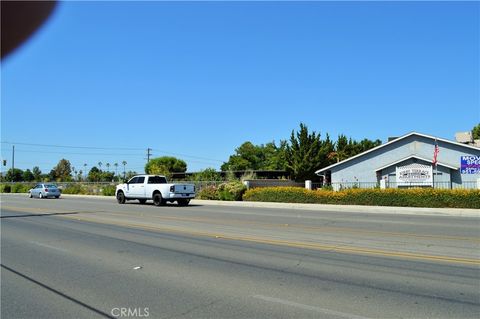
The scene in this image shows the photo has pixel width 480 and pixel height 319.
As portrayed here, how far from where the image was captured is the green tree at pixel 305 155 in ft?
176

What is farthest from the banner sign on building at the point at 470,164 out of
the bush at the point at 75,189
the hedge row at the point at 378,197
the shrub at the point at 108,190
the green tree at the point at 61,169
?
the green tree at the point at 61,169

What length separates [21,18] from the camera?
1.75 m

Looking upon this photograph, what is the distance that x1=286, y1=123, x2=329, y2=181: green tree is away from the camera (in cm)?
5369

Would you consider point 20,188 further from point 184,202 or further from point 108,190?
point 184,202

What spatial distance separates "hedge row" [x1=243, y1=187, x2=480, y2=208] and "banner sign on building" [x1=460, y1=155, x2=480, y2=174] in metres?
8.22

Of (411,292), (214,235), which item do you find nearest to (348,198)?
(214,235)

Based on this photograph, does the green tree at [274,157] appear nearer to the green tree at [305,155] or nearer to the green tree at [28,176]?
the green tree at [305,155]

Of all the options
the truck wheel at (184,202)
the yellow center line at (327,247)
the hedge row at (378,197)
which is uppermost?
the hedge row at (378,197)

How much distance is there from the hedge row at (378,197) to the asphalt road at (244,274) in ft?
40.1

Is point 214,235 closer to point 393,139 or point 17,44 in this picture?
point 17,44

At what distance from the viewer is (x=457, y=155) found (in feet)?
114

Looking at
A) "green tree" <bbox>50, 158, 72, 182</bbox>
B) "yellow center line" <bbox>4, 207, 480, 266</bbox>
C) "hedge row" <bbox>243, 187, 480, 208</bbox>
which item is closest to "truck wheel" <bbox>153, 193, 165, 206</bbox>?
"hedge row" <bbox>243, 187, 480, 208</bbox>

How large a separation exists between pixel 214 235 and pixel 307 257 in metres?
4.44

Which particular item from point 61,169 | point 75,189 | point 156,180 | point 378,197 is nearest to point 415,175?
point 378,197
